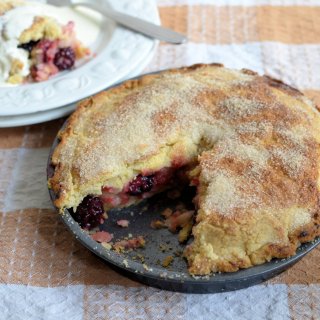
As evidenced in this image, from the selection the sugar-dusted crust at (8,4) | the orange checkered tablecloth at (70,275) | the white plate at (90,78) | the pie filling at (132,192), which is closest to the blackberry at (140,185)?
the pie filling at (132,192)

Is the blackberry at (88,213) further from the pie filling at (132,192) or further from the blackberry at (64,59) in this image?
the blackberry at (64,59)

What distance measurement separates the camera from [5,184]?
7.66 ft

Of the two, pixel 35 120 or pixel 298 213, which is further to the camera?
pixel 35 120

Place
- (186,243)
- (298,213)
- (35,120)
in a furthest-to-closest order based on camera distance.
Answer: (35,120) → (186,243) → (298,213)

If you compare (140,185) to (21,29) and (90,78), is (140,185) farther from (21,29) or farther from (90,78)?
(21,29)

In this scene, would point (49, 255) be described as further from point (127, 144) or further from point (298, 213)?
point (298, 213)

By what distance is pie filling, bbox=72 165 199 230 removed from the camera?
2.06 m

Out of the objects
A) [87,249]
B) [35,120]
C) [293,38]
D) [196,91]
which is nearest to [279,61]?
[293,38]

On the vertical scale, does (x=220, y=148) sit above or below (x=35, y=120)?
above

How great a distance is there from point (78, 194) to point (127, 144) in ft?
0.83

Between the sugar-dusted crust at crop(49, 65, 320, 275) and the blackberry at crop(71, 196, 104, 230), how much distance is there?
0.04 m

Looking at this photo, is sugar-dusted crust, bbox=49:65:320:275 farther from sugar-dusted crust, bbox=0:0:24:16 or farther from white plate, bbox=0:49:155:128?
sugar-dusted crust, bbox=0:0:24:16

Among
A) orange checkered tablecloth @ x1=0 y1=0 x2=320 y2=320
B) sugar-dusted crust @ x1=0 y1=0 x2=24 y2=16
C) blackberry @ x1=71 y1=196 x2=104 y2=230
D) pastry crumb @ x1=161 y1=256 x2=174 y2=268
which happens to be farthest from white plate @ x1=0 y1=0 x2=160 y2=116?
pastry crumb @ x1=161 y1=256 x2=174 y2=268

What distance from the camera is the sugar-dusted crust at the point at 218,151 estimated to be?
181 cm
